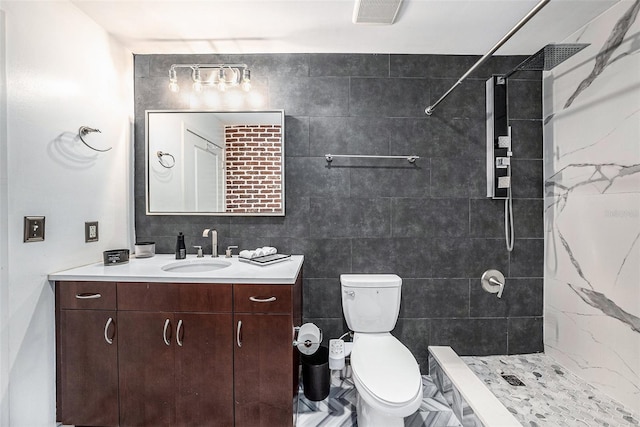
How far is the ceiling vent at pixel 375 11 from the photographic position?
1.55 metres

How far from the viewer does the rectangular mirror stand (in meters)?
2.04

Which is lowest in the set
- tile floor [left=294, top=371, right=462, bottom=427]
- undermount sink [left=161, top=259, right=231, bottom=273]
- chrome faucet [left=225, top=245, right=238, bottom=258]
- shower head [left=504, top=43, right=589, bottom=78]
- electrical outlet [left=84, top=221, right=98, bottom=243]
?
tile floor [left=294, top=371, right=462, bottom=427]

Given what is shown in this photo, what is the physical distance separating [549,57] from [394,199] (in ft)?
4.53

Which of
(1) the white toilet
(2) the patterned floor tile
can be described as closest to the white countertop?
(1) the white toilet

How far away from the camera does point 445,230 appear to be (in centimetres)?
210

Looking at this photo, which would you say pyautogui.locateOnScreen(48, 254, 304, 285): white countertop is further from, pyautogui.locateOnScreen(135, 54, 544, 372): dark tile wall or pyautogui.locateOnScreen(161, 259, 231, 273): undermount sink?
pyautogui.locateOnScreen(135, 54, 544, 372): dark tile wall

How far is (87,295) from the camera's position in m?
1.50

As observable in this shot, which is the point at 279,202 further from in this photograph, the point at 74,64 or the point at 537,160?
the point at 537,160

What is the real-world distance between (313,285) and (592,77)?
7.57 ft

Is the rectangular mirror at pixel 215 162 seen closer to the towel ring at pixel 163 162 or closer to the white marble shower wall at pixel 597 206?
the towel ring at pixel 163 162

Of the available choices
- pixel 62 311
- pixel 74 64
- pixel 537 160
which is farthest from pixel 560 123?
pixel 62 311

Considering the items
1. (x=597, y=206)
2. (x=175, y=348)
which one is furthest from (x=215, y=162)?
(x=597, y=206)

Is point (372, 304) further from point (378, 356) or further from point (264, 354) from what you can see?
point (264, 354)

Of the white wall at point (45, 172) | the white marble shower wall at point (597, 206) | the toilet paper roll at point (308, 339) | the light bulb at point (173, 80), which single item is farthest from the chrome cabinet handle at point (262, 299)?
the white marble shower wall at point (597, 206)
